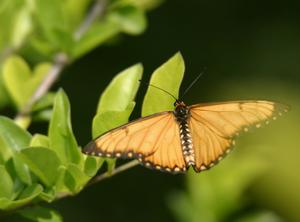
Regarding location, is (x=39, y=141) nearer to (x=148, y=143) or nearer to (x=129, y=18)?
(x=148, y=143)

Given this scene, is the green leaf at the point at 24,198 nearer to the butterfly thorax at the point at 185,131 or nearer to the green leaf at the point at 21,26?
the butterfly thorax at the point at 185,131

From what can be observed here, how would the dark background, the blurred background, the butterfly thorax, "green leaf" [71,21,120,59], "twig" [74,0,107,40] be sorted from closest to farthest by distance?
the butterfly thorax < "green leaf" [71,21,120,59] < "twig" [74,0,107,40] < the blurred background < the dark background

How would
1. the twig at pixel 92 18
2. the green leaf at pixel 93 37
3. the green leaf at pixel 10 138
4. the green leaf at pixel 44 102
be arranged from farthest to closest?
the twig at pixel 92 18
the green leaf at pixel 93 37
the green leaf at pixel 44 102
the green leaf at pixel 10 138

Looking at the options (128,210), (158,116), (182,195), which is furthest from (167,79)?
(128,210)

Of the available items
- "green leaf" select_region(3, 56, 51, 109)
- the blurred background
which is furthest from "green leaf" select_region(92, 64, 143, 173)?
the blurred background

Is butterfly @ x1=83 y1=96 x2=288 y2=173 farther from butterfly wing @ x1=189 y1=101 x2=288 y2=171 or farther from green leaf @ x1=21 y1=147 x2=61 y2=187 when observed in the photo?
green leaf @ x1=21 y1=147 x2=61 y2=187

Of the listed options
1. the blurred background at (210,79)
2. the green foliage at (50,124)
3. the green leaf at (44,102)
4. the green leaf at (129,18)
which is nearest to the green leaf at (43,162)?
the green foliage at (50,124)

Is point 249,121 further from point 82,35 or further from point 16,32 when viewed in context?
point 16,32
